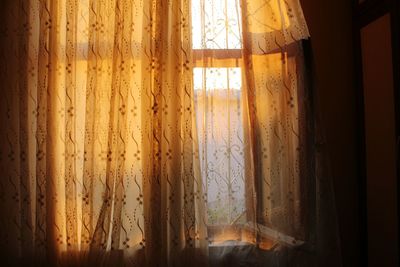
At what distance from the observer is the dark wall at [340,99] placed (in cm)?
182

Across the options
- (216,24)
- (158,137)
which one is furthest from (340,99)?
(158,137)

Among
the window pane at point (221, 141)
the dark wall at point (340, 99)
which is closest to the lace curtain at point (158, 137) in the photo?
the window pane at point (221, 141)

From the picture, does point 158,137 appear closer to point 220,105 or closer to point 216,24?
point 220,105

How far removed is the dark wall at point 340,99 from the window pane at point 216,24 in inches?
16.8

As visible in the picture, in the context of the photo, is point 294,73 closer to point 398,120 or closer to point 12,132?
point 398,120

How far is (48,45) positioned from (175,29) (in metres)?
0.58

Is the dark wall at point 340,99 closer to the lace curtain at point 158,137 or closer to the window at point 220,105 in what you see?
the lace curtain at point 158,137

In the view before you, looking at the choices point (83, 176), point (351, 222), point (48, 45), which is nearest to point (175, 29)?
point (48, 45)

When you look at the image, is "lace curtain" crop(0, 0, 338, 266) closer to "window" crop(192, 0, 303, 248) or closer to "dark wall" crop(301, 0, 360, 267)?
"window" crop(192, 0, 303, 248)

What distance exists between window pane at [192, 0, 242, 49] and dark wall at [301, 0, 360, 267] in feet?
1.40

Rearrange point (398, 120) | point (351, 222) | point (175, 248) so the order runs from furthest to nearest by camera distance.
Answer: point (351, 222)
point (175, 248)
point (398, 120)

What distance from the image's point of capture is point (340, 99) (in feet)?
6.09

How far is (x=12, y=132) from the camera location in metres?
1.62

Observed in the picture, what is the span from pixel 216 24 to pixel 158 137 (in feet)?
1.95
